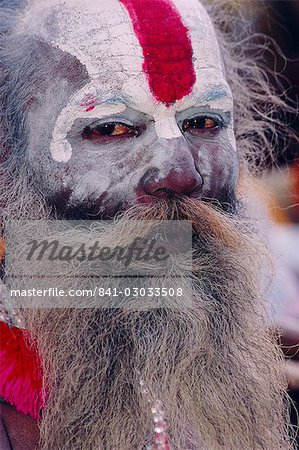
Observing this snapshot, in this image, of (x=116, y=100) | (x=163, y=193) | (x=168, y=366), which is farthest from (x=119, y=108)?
(x=168, y=366)

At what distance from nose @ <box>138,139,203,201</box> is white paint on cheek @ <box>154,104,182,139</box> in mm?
14

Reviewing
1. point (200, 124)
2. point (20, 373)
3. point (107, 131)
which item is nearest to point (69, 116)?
point (107, 131)

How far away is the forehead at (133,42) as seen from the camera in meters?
0.80

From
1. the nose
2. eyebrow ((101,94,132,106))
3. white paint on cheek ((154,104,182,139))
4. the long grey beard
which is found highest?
eyebrow ((101,94,132,106))

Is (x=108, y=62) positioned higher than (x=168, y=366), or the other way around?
(x=108, y=62)

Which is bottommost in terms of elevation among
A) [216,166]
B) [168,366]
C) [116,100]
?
[168,366]

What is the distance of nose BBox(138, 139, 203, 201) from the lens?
778 millimetres

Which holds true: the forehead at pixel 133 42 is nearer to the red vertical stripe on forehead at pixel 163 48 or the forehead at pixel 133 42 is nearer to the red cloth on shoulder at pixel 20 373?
the red vertical stripe on forehead at pixel 163 48

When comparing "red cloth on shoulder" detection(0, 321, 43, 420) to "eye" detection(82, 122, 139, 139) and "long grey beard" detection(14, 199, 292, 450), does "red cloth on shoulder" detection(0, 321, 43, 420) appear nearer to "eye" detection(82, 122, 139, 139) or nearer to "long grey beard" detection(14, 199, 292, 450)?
"long grey beard" detection(14, 199, 292, 450)

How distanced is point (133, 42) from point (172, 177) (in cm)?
17

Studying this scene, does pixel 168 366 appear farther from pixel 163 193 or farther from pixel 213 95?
pixel 213 95

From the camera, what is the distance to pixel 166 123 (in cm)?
80

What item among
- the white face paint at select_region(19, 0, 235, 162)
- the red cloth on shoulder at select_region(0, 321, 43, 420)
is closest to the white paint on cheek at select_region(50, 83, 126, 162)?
the white face paint at select_region(19, 0, 235, 162)

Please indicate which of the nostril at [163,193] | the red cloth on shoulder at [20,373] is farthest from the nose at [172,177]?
the red cloth on shoulder at [20,373]
